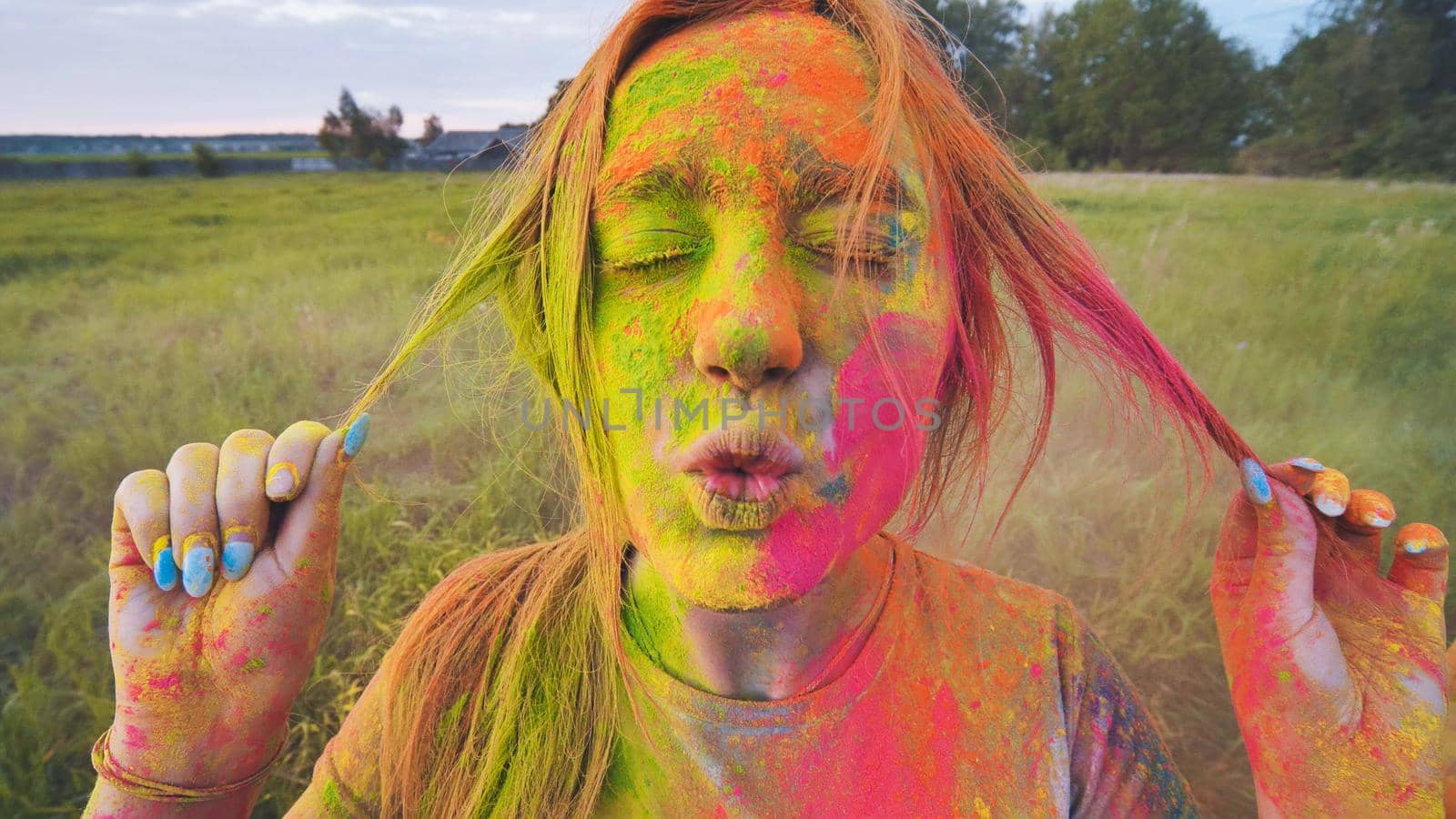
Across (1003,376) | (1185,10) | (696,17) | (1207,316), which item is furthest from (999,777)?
(1185,10)

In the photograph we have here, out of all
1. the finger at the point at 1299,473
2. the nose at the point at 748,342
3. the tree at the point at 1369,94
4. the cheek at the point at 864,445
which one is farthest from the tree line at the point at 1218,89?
the nose at the point at 748,342

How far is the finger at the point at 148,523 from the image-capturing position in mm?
528

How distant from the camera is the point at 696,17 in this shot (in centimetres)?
58

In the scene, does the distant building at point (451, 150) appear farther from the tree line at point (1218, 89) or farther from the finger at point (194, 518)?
the tree line at point (1218, 89)

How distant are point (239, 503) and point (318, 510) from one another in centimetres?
5

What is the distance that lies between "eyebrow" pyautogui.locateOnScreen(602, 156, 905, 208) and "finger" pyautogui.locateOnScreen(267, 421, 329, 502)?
0.33 m

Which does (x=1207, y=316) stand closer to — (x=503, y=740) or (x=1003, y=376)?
(x=1003, y=376)

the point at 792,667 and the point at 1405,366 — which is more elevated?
the point at 1405,366

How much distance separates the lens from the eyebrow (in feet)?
1.59

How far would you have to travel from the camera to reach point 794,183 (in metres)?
0.48

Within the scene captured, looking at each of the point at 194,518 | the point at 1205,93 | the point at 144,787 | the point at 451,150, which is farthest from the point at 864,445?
the point at 1205,93

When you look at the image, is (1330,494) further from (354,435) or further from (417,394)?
(417,394)

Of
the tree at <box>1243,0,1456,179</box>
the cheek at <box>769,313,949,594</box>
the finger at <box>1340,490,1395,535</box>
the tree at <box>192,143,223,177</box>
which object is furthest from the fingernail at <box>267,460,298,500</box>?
the tree at <box>1243,0,1456,179</box>

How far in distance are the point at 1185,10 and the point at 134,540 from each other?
1.67 meters
